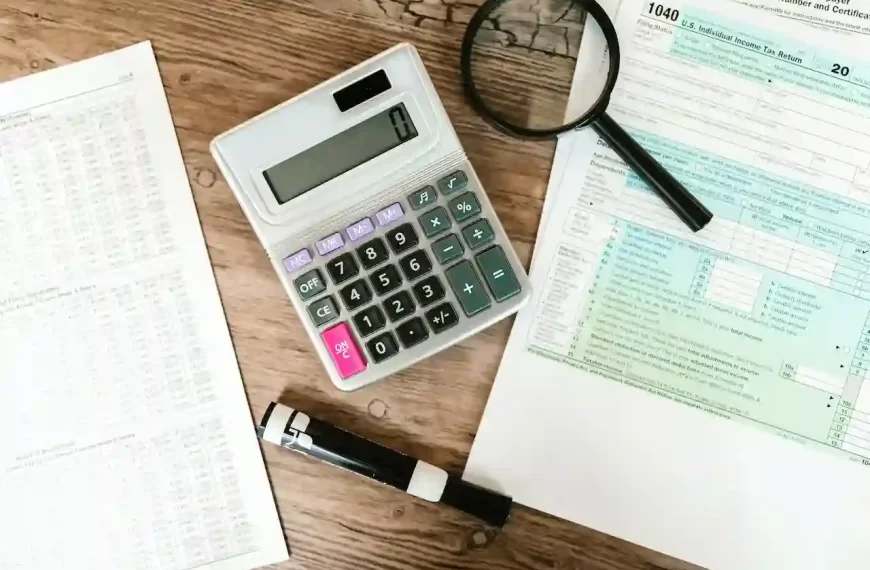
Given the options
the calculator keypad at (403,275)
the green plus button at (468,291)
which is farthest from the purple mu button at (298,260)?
the green plus button at (468,291)

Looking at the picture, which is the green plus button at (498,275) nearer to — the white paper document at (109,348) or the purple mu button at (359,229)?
the purple mu button at (359,229)

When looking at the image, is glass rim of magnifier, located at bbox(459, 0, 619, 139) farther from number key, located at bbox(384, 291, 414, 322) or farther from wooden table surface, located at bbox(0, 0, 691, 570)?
number key, located at bbox(384, 291, 414, 322)

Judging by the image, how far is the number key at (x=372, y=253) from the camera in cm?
56

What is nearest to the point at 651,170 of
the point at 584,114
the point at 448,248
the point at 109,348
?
the point at 584,114

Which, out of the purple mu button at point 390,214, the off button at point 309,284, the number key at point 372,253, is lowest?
the off button at point 309,284

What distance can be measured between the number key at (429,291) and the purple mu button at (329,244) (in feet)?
0.22

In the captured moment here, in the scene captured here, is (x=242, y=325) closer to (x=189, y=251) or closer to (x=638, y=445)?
(x=189, y=251)

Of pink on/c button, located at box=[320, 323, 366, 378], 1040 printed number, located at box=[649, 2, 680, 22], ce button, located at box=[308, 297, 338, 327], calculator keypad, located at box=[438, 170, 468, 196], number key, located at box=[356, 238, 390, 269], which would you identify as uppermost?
1040 printed number, located at box=[649, 2, 680, 22]

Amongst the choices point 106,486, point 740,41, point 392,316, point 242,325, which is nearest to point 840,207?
point 740,41

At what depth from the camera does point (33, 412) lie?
59 centimetres

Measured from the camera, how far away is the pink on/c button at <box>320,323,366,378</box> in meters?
0.55

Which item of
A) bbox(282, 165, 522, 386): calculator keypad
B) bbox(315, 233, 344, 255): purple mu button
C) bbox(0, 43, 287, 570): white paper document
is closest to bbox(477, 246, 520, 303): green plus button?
bbox(282, 165, 522, 386): calculator keypad

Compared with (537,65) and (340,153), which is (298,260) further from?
(537,65)

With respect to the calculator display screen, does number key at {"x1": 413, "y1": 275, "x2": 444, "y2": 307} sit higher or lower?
lower
